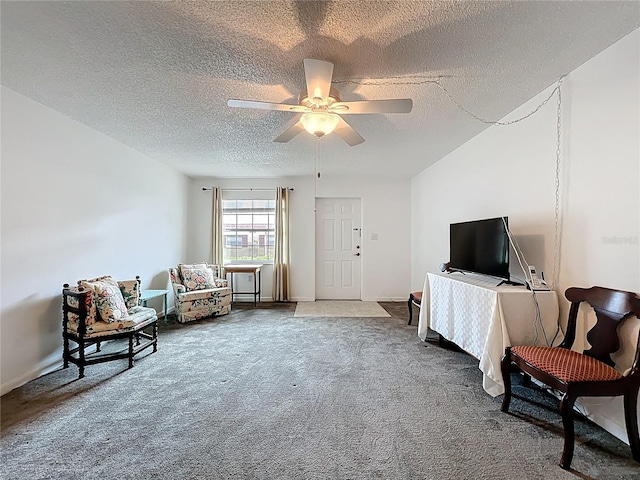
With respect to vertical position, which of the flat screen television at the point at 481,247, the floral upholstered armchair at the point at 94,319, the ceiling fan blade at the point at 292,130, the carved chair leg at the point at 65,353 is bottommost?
the carved chair leg at the point at 65,353

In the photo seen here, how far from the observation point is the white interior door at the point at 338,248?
20.2ft

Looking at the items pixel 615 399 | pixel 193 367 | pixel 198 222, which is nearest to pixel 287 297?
pixel 198 222

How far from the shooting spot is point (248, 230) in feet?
20.2

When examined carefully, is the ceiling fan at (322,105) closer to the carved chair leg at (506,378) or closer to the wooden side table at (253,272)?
the carved chair leg at (506,378)

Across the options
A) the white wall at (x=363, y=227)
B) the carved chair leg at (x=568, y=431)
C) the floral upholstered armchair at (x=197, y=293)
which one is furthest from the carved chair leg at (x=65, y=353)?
the carved chair leg at (x=568, y=431)

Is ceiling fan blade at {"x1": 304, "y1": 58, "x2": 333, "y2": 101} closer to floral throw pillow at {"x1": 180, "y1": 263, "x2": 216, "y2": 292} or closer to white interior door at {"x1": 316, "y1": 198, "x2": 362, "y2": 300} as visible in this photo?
floral throw pillow at {"x1": 180, "y1": 263, "x2": 216, "y2": 292}

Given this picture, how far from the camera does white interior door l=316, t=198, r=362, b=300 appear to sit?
20.2 feet

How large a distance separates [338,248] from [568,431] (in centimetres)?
468

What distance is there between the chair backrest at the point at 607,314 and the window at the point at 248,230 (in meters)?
4.94

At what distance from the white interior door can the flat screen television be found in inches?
103

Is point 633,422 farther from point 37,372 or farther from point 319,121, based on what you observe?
point 37,372

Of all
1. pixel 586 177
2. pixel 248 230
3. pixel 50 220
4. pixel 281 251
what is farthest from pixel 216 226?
pixel 586 177

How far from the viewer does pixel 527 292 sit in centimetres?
241

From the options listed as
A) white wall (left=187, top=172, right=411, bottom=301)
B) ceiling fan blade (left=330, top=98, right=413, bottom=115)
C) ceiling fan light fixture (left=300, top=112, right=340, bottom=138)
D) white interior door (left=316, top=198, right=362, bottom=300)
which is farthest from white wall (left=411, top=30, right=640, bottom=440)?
white interior door (left=316, top=198, right=362, bottom=300)
